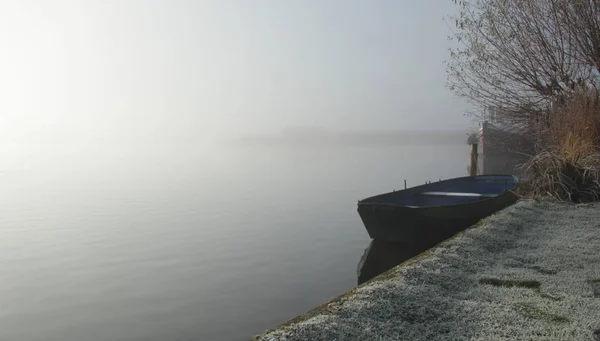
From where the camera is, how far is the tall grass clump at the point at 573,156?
36.3 ft

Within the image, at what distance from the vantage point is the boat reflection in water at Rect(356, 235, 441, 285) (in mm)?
11484

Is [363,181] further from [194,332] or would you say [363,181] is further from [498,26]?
[194,332]

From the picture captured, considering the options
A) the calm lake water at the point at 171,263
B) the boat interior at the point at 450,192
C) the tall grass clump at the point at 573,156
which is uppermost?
the tall grass clump at the point at 573,156

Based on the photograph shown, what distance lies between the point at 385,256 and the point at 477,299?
7.59m

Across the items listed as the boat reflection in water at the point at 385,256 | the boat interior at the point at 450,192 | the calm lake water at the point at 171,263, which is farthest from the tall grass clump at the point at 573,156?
the calm lake water at the point at 171,263

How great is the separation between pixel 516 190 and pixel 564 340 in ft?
36.7

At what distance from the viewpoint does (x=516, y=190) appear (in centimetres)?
1404

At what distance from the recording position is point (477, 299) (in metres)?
4.75

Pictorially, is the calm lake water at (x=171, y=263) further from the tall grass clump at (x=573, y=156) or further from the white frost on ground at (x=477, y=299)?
the tall grass clump at (x=573, y=156)

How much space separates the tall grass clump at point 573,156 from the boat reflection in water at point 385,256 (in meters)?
3.10

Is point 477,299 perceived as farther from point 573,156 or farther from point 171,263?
point 171,263

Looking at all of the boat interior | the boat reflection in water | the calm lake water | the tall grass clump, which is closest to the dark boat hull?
the boat reflection in water

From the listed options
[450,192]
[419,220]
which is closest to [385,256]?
[419,220]

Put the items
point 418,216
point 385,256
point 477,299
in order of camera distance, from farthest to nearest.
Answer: point 385,256 < point 418,216 < point 477,299
